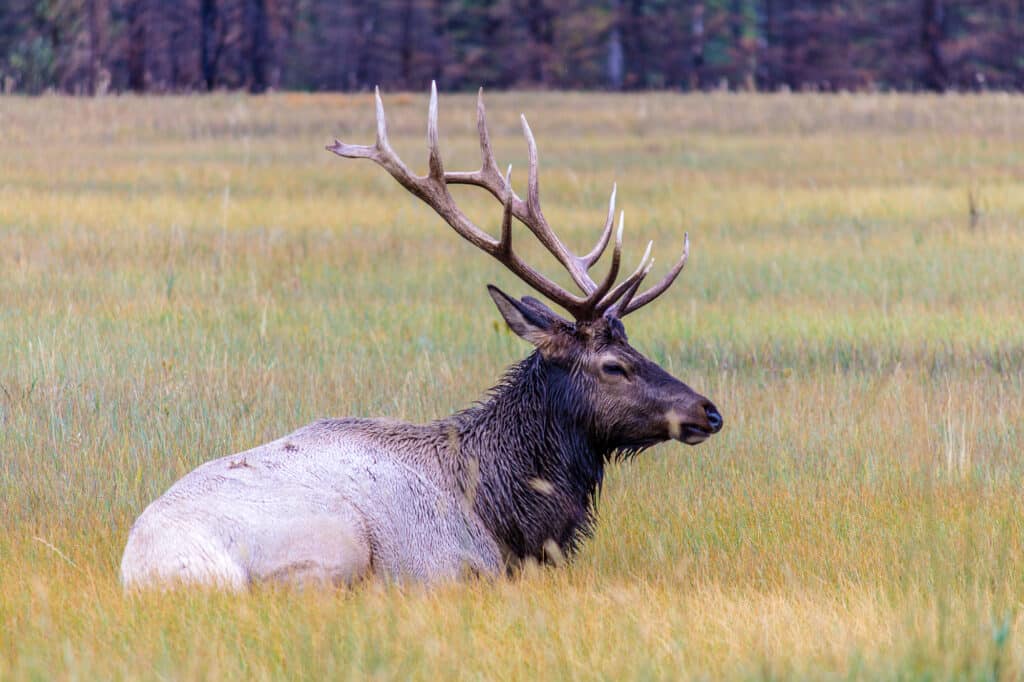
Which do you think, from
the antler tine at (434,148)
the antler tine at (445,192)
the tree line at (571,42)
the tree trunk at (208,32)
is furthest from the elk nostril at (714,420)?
the tree line at (571,42)

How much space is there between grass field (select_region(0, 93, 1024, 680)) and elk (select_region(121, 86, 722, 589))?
0.20 metres

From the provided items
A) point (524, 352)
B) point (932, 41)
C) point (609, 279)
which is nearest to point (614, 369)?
point (609, 279)

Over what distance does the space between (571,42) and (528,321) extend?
5165cm

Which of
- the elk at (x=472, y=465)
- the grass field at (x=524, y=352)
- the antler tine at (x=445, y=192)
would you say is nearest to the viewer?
the grass field at (x=524, y=352)

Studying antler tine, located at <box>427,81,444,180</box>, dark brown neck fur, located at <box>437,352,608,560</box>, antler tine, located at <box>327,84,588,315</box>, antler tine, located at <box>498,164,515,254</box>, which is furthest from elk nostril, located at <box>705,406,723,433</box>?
antler tine, located at <box>427,81,444,180</box>

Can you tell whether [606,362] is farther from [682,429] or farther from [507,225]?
[507,225]

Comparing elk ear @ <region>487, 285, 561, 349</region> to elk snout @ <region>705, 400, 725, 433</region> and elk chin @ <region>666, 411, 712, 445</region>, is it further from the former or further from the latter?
elk snout @ <region>705, 400, 725, 433</region>

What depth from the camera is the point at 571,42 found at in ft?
185

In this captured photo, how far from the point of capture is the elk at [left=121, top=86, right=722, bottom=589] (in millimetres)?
4906

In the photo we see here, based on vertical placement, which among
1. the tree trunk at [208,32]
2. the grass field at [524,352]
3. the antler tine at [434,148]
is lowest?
the grass field at [524,352]

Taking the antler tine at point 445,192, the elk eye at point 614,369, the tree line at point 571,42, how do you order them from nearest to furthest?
the elk eye at point 614,369 → the antler tine at point 445,192 → the tree line at point 571,42

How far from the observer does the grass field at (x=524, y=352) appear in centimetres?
443

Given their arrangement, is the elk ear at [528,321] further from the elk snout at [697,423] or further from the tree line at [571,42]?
the tree line at [571,42]

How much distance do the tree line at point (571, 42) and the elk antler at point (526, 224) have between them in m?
43.4
